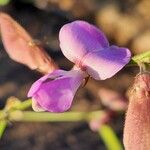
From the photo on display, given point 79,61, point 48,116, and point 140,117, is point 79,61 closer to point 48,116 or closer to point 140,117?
point 140,117

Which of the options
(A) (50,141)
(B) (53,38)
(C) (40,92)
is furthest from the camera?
(B) (53,38)

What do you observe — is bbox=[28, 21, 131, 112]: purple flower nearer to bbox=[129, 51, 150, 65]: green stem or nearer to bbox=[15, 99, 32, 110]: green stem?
bbox=[129, 51, 150, 65]: green stem

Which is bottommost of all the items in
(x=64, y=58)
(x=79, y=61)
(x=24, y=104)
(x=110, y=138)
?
(x=64, y=58)

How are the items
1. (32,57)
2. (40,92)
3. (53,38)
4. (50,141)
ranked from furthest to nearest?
1. (53,38)
2. (50,141)
3. (32,57)
4. (40,92)

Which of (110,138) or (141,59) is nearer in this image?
(141,59)

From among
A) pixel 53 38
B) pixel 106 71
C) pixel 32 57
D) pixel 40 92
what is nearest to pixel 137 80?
pixel 106 71

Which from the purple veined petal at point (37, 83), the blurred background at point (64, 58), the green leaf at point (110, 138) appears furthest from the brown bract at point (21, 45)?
the blurred background at point (64, 58)

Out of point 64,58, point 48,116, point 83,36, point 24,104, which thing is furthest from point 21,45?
point 64,58

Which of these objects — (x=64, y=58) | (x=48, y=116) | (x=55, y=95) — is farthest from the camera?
(x=64, y=58)

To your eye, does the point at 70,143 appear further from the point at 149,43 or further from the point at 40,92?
the point at 40,92
